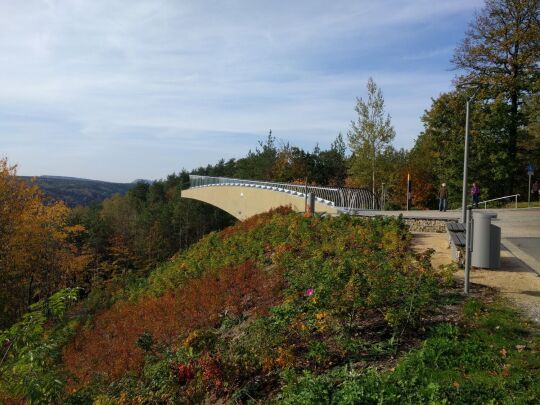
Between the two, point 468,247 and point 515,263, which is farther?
point 515,263

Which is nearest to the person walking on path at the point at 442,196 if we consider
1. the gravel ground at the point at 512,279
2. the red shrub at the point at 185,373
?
the gravel ground at the point at 512,279

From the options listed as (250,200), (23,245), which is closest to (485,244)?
(250,200)

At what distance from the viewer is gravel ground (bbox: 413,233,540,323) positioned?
6.90m

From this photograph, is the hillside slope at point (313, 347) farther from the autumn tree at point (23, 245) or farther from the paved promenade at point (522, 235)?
the autumn tree at point (23, 245)

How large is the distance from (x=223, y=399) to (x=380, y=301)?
260cm

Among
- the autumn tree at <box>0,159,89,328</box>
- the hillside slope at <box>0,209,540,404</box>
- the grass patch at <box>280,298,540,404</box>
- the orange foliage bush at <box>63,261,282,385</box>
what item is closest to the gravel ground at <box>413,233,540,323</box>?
the hillside slope at <box>0,209,540,404</box>

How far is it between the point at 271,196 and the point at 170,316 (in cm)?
1605

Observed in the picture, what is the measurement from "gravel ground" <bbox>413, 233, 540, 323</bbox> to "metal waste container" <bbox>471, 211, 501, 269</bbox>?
0.80 feet

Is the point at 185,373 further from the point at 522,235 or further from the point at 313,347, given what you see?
the point at 522,235

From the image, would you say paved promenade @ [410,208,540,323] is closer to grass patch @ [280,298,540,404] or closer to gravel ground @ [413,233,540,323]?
gravel ground @ [413,233,540,323]

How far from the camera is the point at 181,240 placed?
6406cm

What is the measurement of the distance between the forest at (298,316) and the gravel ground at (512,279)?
0.67 metres

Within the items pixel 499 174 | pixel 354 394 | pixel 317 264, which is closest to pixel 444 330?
pixel 354 394

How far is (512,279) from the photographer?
8297 mm
